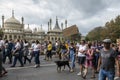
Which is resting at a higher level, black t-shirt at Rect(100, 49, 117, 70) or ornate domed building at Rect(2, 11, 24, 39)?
ornate domed building at Rect(2, 11, 24, 39)

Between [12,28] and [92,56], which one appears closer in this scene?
[92,56]

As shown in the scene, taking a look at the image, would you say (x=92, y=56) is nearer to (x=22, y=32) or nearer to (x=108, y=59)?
(x=108, y=59)

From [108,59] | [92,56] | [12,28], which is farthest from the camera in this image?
[12,28]

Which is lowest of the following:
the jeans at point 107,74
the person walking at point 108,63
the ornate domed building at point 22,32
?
the jeans at point 107,74

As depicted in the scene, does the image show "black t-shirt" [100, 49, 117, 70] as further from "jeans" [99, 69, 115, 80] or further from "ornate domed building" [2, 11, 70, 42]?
"ornate domed building" [2, 11, 70, 42]

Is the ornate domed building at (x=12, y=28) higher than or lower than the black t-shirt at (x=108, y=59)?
higher

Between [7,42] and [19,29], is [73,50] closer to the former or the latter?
[7,42]

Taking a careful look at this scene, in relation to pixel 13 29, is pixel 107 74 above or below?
below

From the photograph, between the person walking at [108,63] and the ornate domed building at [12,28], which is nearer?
the person walking at [108,63]

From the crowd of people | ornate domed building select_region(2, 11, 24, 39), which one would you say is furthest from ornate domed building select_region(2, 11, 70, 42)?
the crowd of people

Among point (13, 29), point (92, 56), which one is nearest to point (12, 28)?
point (13, 29)

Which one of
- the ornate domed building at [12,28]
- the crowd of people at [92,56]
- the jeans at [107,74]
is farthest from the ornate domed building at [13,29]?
the jeans at [107,74]

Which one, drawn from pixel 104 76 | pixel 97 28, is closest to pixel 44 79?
pixel 104 76

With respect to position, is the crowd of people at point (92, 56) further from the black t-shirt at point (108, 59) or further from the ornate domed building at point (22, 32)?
the ornate domed building at point (22, 32)
